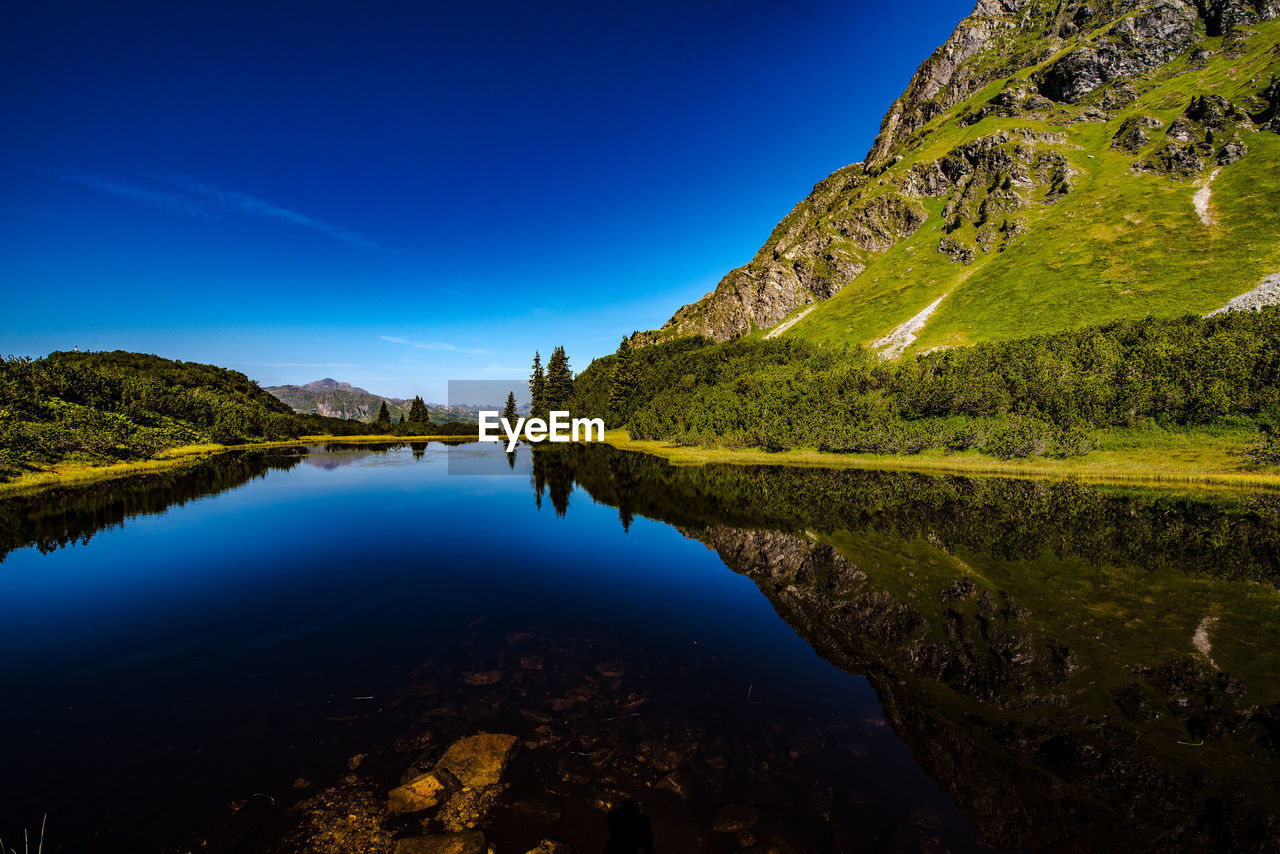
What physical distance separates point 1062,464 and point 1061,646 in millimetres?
46926

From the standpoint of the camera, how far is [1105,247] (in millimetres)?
95875

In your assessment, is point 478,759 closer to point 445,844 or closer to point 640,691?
point 445,844

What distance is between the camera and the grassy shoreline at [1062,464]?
127 ft

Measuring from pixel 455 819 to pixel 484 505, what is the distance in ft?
94.0

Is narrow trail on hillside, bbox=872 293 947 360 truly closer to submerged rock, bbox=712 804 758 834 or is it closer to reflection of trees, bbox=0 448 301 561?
submerged rock, bbox=712 804 758 834

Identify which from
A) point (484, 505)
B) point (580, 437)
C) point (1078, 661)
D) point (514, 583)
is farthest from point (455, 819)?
point (580, 437)

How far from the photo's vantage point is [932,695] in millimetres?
10875

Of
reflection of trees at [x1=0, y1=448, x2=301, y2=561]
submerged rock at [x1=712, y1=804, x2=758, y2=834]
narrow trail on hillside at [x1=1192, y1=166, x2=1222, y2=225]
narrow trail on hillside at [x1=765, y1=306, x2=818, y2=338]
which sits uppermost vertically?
narrow trail on hillside at [x1=1192, y1=166, x2=1222, y2=225]

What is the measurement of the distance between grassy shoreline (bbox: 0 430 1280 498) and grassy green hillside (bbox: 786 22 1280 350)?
1757 inches

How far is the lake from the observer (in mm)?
7176

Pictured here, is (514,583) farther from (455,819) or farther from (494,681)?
(455,819)

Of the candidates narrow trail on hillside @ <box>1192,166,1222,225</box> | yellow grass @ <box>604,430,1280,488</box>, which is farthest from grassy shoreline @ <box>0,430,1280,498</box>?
narrow trail on hillside @ <box>1192,166,1222,225</box>

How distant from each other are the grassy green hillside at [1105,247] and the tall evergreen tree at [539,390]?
252 ft

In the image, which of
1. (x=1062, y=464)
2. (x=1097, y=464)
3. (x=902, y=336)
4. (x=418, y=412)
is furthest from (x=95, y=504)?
(x=902, y=336)
